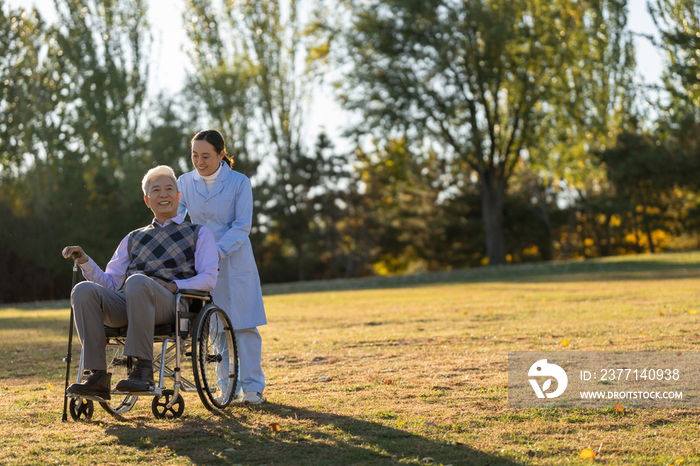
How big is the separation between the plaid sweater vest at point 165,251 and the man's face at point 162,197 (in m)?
0.09

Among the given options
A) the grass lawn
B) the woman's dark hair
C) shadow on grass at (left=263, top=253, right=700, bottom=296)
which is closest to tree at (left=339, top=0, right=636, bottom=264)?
shadow on grass at (left=263, top=253, right=700, bottom=296)

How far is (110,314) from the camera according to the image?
4.00 meters

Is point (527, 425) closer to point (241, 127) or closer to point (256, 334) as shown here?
point (256, 334)

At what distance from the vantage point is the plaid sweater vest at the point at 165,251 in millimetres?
4273

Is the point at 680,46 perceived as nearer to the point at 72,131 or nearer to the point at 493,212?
the point at 493,212

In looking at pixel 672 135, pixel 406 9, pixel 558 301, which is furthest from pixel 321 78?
pixel 558 301

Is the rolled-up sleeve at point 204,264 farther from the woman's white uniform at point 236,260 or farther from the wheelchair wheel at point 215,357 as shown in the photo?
the woman's white uniform at point 236,260

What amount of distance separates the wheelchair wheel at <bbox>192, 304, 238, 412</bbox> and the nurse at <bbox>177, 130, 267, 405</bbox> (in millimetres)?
122

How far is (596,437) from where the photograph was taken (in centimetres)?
336

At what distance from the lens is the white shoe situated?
449cm

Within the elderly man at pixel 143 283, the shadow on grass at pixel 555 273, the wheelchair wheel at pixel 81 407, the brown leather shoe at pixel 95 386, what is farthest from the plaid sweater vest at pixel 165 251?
the shadow on grass at pixel 555 273

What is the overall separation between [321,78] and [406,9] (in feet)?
13.7

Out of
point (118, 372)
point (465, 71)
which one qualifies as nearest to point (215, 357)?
point (118, 372)

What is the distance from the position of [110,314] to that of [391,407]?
165cm
